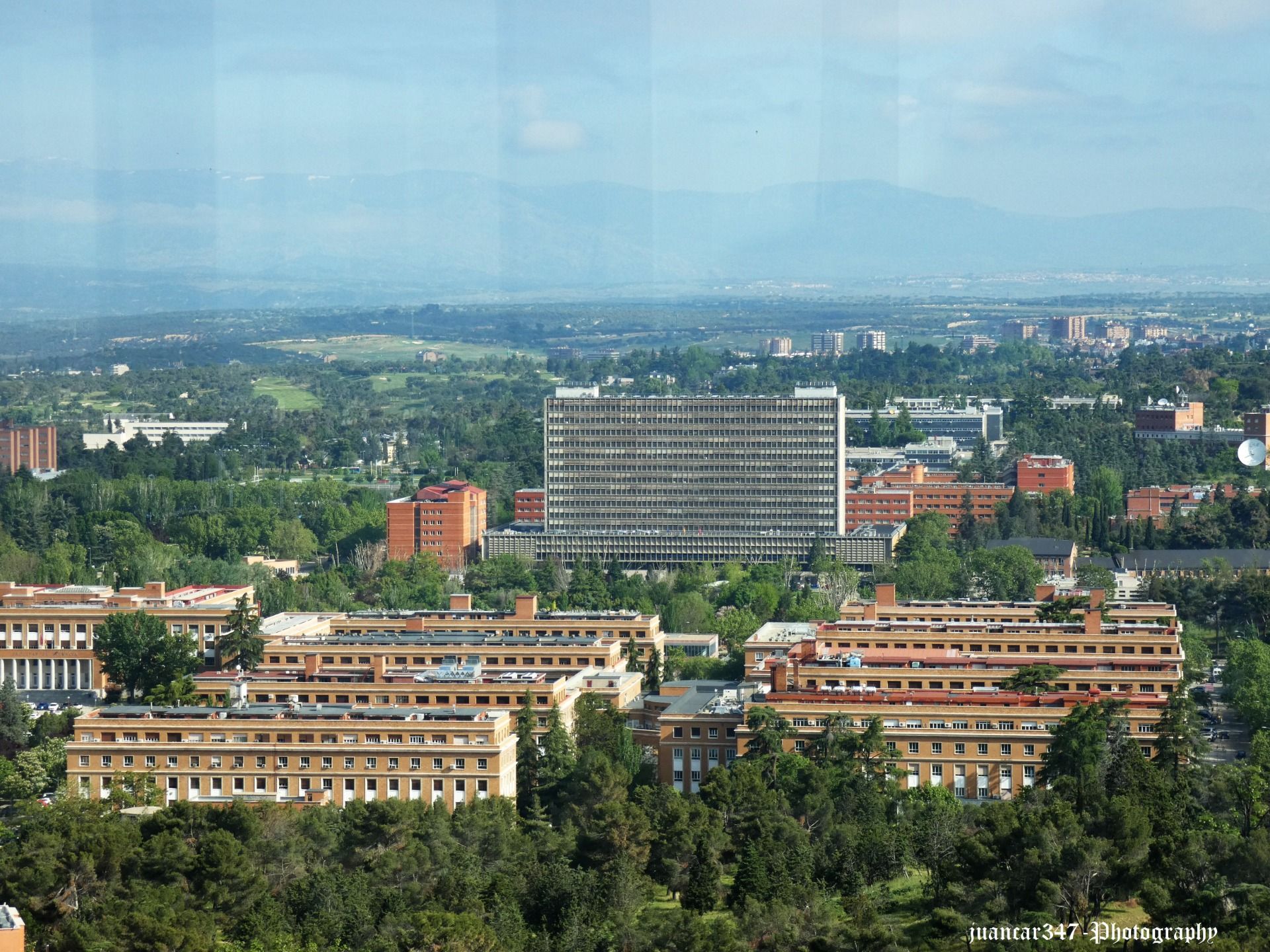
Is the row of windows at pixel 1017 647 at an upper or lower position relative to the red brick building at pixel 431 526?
upper

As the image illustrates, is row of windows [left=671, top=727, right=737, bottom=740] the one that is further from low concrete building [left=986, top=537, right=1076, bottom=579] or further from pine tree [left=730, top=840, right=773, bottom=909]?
low concrete building [left=986, top=537, right=1076, bottom=579]

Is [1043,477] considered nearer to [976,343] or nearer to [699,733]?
[699,733]

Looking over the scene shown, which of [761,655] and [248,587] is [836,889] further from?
[248,587]

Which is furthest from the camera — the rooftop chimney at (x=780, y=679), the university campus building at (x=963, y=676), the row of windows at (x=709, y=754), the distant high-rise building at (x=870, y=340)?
the distant high-rise building at (x=870, y=340)

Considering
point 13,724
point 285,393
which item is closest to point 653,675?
point 13,724

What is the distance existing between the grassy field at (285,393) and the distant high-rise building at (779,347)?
109 feet

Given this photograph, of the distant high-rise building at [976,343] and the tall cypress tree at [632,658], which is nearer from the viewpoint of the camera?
the tall cypress tree at [632,658]

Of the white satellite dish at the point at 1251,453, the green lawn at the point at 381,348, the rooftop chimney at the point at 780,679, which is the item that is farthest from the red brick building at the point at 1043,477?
the green lawn at the point at 381,348

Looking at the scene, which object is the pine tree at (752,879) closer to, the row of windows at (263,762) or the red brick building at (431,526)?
the row of windows at (263,762)

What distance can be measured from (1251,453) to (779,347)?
3182 inches

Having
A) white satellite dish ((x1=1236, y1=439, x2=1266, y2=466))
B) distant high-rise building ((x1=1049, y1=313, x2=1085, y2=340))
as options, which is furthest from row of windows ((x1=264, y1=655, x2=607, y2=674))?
distant high-rise building ((x1=1049, y1=313, x2=1085, y2=340))

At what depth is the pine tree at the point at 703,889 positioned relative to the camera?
24562 mm

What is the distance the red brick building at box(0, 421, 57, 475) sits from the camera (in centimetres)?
7888

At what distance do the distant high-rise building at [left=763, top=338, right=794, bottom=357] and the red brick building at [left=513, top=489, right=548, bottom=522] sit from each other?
280ft
